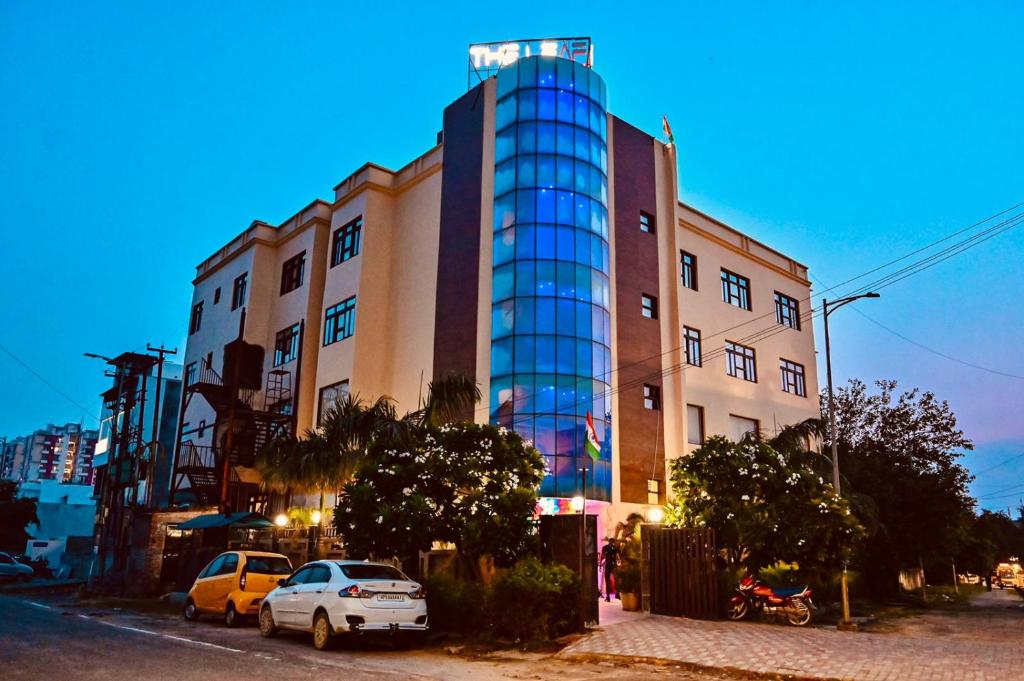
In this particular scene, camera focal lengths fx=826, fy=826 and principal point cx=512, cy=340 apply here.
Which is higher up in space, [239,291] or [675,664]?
[239,291]

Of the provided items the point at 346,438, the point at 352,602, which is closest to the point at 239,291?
the point at 346,438

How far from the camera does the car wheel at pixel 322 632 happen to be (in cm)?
1316

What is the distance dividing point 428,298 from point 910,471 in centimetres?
1823

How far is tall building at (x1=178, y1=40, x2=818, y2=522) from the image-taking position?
28.0m

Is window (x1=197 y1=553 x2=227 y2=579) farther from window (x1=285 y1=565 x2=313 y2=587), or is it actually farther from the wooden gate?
the wooden gate

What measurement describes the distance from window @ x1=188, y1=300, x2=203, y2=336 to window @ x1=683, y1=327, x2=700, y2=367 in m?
26.2

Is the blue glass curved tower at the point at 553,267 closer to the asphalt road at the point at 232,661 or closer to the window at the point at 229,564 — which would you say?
the window at the point at 229,564

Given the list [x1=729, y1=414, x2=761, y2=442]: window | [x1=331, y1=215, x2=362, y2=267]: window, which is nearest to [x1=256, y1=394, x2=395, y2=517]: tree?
[x1=331, y1=215, x2=362, y2=267]: window

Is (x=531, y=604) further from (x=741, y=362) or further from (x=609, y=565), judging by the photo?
(x=741, y=362)

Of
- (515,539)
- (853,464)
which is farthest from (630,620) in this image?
(853,464)

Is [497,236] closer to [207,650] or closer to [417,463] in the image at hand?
[417,463]

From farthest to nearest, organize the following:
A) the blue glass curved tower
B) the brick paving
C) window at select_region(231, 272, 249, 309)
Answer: window at select_region(231, 272, 249, 309) < the blue glass curved tower < the brick paving

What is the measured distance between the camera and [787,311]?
1581 inches

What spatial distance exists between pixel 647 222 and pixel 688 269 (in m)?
3.13
